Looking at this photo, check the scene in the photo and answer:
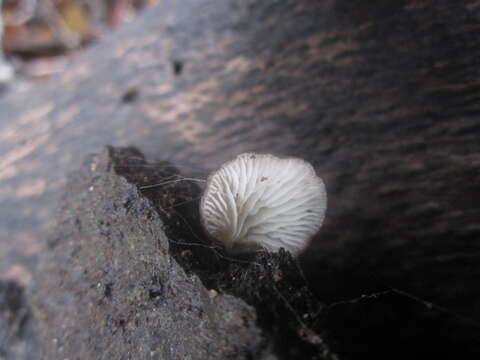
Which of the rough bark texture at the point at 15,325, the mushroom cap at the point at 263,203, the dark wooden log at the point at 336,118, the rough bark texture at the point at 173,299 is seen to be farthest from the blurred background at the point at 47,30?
the mushroom cap at the point at 263,203

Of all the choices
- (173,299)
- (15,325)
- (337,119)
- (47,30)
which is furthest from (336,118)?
(47,30)

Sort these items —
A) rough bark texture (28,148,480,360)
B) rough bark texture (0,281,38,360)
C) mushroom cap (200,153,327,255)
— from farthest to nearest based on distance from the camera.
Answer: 1. rough bark texture (0,281,38,360)
2. mushroom cap (200,153,327,255)
3. rough bark texture (28,148,480,360)

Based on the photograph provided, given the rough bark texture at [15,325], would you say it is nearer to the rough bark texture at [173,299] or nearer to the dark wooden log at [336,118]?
the dark wooden log at [336,118]

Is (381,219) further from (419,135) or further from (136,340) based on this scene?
(136,340)

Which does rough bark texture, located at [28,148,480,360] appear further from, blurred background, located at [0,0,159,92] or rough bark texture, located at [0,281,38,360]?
blurred background, located at [0,0,159,92]

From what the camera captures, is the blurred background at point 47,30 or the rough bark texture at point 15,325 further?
the blurred background at point 47,30

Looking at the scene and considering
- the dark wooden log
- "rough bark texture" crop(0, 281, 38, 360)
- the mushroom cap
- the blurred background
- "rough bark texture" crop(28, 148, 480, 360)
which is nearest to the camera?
"rough bark texture" crop(28, 148, 480, 360)

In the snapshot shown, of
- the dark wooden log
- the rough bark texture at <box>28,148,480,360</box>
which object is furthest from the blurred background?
the rough bark texture at <box>28,148,480,360</box>
